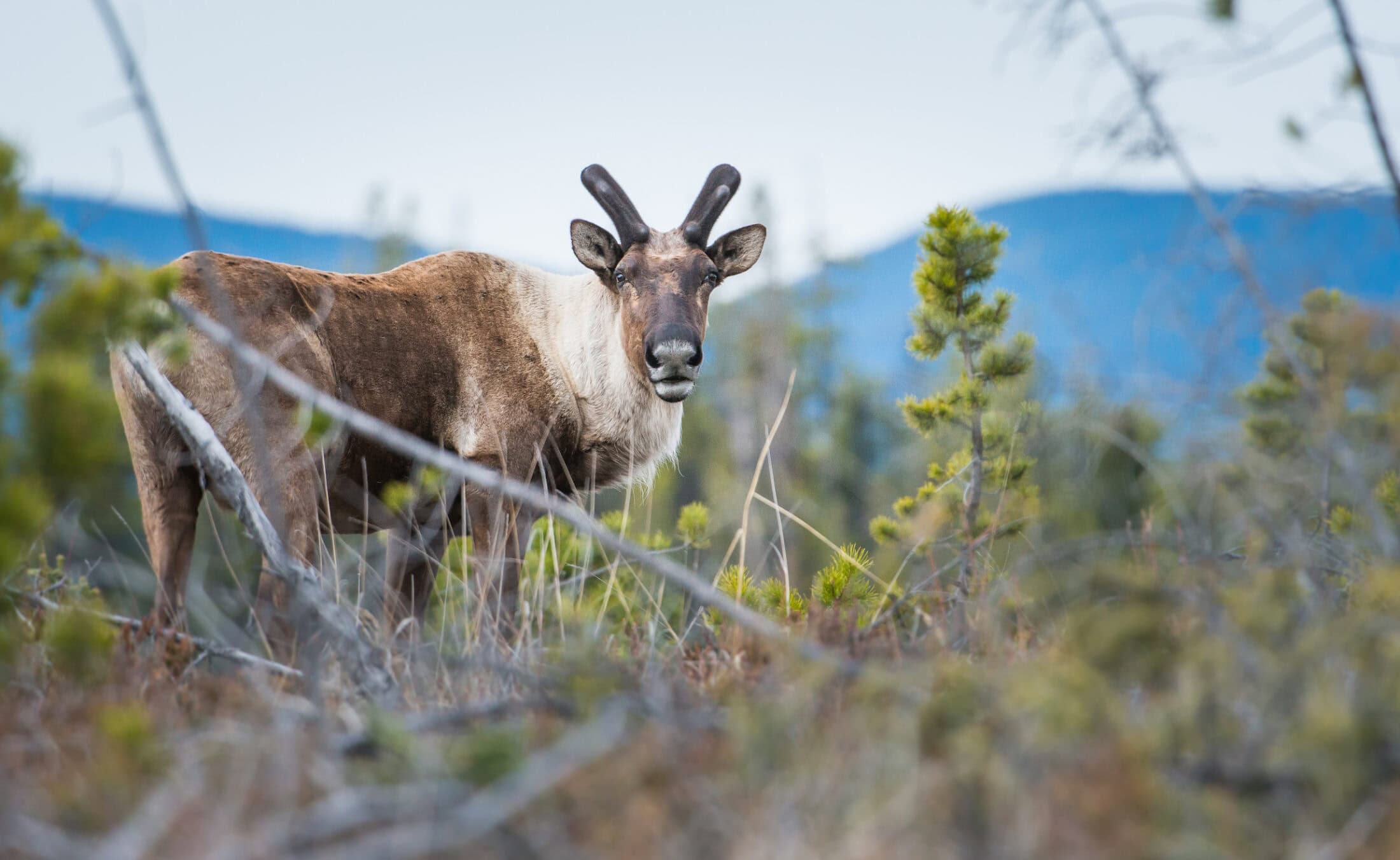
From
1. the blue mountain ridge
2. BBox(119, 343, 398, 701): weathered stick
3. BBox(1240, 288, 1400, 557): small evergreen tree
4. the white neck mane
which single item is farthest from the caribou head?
BBox(1240, 288, 1400, 557): small evergreen tree

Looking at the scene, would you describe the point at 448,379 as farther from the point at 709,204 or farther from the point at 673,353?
the point at 709,204

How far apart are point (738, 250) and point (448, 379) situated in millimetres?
2263

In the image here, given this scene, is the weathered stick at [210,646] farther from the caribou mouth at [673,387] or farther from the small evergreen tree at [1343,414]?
the small evergreen tree at [1343,414]

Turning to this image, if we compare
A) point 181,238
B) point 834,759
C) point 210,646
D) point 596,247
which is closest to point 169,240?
point 181,238

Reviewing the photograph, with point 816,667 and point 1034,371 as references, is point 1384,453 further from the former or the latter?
point 1034,371

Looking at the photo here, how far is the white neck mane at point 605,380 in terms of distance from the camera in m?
6.36

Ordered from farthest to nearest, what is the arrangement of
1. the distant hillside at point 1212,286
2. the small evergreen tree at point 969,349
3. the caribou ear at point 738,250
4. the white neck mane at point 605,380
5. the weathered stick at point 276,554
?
1. the caribou ear at point 738,250
2. the white neck mane at point 605,380
3. the small evergreen tree at point 969,349
4. the distant hillside at point 1212,286
5. the weathered stick at point 276,554

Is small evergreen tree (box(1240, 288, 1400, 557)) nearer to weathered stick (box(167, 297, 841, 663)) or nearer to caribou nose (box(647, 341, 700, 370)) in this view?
weathered stick (box(167, 297, 841, 663))

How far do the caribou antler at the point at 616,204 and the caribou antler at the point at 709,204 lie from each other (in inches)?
12.1

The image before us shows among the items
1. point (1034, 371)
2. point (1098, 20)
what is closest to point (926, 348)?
point (1034, 371)

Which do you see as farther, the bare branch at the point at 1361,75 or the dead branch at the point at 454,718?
the bare branch at the point at 1361,75

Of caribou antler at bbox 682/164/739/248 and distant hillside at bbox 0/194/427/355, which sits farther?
caribou antler at bbox 682/164/739/248

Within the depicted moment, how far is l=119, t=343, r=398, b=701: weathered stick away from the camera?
318 cm

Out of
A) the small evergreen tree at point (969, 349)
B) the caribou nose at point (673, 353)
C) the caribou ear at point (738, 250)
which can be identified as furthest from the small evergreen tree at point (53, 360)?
the caribou ear at point (738, 250)
